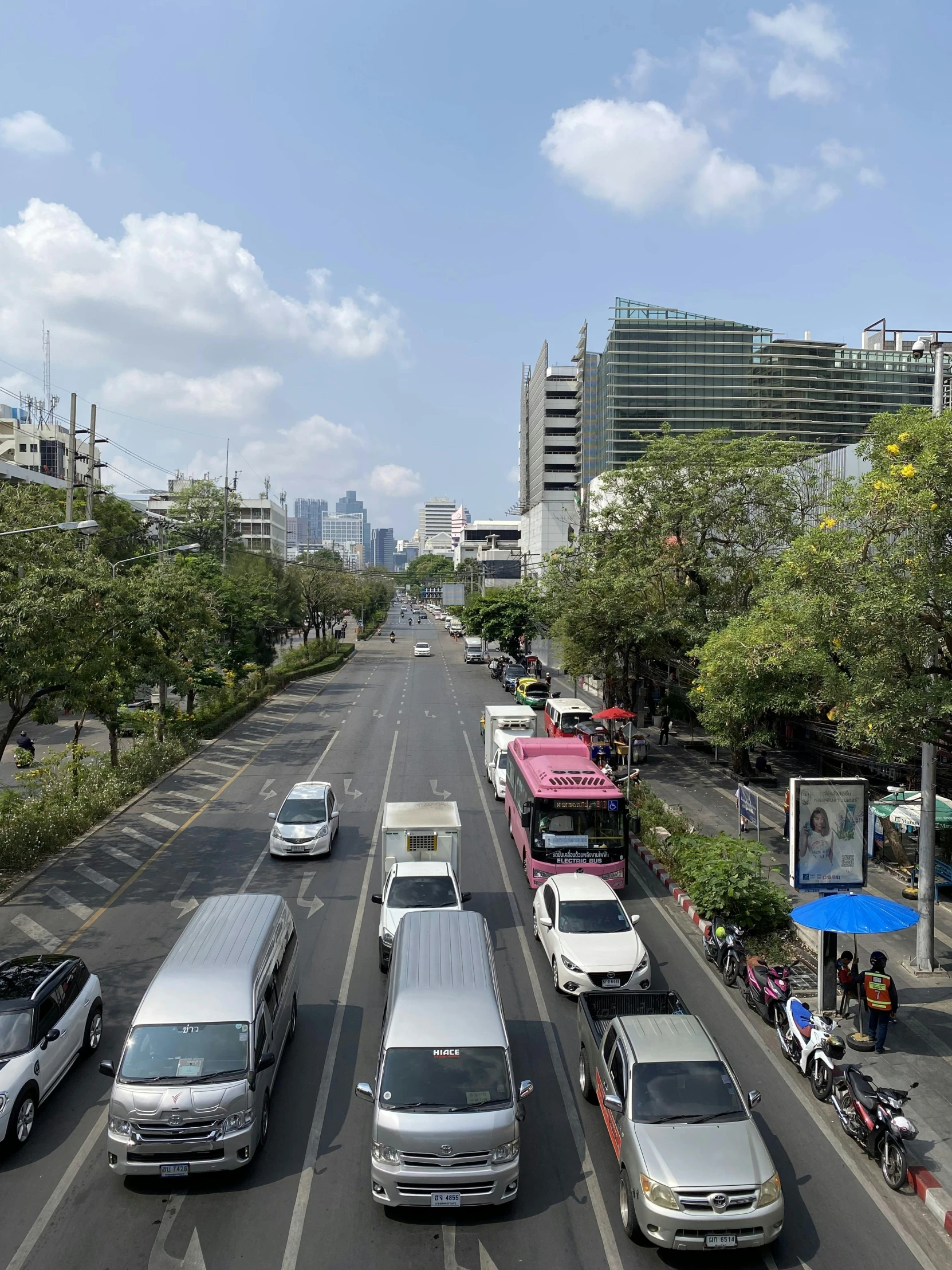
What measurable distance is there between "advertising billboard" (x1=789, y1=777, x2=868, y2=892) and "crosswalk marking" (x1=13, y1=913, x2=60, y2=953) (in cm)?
1293

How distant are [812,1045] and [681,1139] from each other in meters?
3.83

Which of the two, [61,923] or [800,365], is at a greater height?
[800,365]

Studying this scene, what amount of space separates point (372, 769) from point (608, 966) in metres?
19.5

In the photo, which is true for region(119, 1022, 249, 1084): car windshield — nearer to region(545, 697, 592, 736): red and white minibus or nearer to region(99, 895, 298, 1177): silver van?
region(99, 895, 298, 1177): silver van

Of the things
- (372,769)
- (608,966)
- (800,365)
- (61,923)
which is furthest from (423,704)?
(800,365)

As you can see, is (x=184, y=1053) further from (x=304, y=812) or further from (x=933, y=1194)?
(x=304, y=812)

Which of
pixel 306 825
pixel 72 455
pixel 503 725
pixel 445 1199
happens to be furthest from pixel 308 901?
pixel 72 455

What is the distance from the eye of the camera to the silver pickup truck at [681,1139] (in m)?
7.89

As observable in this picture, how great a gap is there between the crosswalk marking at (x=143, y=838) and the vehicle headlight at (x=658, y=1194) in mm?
16625

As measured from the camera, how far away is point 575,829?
18.4 m

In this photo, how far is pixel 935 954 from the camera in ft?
51.6

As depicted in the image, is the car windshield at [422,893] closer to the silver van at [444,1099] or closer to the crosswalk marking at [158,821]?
the silver van at [444,1099]

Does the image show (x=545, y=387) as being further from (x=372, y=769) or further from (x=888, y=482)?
(x=888, y=482)

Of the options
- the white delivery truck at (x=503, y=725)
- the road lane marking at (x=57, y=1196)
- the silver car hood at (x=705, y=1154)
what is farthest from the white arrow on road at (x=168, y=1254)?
the white delivery truck at (x=503, y=725)
